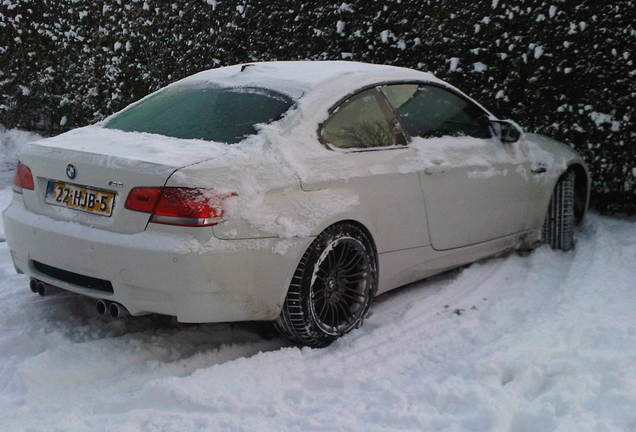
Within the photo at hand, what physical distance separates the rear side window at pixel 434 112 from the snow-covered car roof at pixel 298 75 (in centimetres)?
11

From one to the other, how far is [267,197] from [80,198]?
94 centimetres

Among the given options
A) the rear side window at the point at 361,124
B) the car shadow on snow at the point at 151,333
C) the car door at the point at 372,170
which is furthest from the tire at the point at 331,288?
the rear side window at the point at 361,124

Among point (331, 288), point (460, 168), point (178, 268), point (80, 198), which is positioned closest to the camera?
point (178, 268)

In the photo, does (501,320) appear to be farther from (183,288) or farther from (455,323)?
(183,288)

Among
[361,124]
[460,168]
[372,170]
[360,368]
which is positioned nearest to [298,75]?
[361,124]

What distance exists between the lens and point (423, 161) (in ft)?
14.5

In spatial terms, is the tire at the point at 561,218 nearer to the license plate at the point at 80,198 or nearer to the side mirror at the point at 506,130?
the side mirror at the point at 506,130

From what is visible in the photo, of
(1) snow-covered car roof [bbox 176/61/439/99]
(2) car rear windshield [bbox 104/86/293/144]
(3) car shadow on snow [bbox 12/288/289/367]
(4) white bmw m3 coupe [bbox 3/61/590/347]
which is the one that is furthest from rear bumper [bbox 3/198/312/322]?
(1) snow-covered car roof [bbox 176/61/439/99]

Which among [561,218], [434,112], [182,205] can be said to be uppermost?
[434,112]

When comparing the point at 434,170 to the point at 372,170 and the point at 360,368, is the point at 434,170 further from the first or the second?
the point at 360,368

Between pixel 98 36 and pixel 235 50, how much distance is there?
236cm

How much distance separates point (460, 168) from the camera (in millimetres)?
4691

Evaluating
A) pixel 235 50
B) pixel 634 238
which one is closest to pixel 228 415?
pixel 634 238

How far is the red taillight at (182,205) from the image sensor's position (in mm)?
3318
